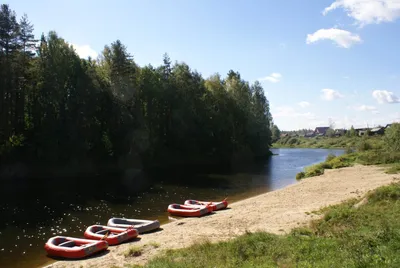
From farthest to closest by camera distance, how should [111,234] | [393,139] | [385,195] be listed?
[393,139]
[385,195]
[111,234]

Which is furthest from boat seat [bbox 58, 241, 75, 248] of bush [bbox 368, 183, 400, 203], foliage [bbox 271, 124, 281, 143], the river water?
foliage [bbox 271, 124, 281, 143]

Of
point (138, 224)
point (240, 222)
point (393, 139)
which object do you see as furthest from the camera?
point (393, 139)

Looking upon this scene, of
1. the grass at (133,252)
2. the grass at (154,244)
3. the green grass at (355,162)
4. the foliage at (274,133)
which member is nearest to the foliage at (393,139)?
the green grass at (355,162)

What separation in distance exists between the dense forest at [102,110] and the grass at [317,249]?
39.9 meters

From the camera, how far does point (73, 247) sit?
15953mm

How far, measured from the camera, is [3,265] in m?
15.0

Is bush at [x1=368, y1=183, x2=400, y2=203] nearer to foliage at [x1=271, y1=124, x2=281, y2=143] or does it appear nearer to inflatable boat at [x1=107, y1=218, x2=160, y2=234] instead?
inflatable boat at [x1=107, y1=218, x2=160, y2=234]

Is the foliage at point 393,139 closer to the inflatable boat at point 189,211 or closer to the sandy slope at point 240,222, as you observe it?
the sandy slope at point 240,222

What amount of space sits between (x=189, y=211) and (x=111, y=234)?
7.21m

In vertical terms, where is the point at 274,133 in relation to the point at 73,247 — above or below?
above

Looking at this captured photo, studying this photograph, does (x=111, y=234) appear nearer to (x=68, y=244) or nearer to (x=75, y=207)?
(x=68, y=244)

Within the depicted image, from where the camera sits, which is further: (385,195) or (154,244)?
(385,195)

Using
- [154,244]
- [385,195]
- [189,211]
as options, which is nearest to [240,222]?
[189,211]

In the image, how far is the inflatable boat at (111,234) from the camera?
17297mm
